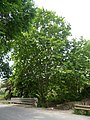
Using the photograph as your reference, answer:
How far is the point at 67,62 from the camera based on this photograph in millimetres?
27484

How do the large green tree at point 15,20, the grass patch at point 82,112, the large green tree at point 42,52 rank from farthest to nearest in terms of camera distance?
the large green tree at point 42,52, the grass patch at point 82,112, the large green tree at point 15,20

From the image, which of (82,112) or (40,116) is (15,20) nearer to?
(40,116)

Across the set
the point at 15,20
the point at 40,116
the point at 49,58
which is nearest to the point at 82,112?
the point at 40,116

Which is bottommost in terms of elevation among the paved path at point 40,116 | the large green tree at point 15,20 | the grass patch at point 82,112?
the paved path at point 40,116

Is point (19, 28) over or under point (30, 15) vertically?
under

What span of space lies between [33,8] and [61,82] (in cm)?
1415

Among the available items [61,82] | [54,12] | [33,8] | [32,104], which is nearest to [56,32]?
[54,12]

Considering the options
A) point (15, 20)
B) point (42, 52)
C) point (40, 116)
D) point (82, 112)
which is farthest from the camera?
point (42, 52)

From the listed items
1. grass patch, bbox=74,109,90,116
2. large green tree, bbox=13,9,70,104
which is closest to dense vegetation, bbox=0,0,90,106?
large green tree, bbox=13,9,70,104

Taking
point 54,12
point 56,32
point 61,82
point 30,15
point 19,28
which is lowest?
point 61,82

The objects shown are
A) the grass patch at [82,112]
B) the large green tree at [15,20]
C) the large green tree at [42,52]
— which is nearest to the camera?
the large green tree at [15,20]

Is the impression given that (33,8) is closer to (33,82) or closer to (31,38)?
(31,38)

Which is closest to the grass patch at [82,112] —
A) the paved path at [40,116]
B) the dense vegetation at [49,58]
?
the paved path at [40,116]

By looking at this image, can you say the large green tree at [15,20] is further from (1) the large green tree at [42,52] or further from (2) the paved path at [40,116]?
(1) the large green tree at [42,52]
